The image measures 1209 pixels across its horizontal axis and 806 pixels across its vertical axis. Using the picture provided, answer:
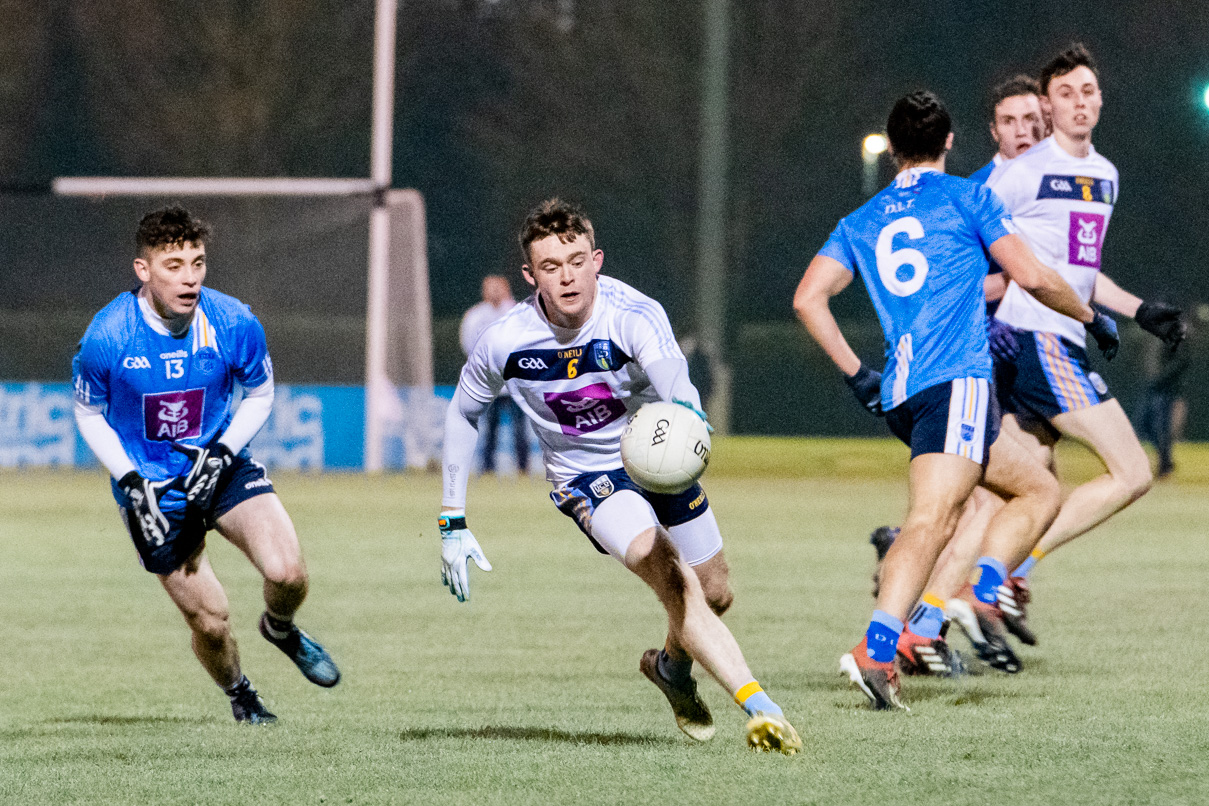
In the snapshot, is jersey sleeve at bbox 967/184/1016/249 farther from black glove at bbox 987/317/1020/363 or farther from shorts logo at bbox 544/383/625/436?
shorts logo at bbox 544/383/625/436

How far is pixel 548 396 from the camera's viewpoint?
21.4 feet

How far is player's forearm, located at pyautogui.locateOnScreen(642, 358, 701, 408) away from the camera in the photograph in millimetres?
6039

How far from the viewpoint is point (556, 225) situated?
627 cm

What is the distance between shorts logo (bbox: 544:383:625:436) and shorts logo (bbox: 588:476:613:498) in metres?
0.19

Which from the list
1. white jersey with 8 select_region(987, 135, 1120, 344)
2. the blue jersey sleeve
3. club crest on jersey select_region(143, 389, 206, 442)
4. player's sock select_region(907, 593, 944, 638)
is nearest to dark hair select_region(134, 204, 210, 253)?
club crest on jersey select_region(143, 389, 206, 442)

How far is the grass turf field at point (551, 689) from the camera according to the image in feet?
18.3

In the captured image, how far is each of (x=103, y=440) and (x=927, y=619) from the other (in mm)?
3380

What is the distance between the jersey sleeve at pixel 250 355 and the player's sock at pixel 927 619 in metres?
2.81

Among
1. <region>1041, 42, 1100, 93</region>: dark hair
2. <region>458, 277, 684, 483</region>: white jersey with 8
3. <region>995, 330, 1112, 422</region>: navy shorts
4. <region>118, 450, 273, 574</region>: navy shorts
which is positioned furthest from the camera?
<region>995, 330, 1112, 422</region>: navy shorts

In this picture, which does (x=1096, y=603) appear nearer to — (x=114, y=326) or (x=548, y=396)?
(x=548, y=396)

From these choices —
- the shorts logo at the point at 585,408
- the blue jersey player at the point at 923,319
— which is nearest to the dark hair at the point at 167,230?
the shorts logo at the point at 585,408

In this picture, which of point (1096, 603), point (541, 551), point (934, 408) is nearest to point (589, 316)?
point (934, 408)

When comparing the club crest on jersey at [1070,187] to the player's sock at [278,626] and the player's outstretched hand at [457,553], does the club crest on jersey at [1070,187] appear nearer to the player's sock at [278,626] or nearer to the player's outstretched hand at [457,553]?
the player's outstretched hand at [457,553]

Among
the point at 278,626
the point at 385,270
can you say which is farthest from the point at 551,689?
the point at 385,270
